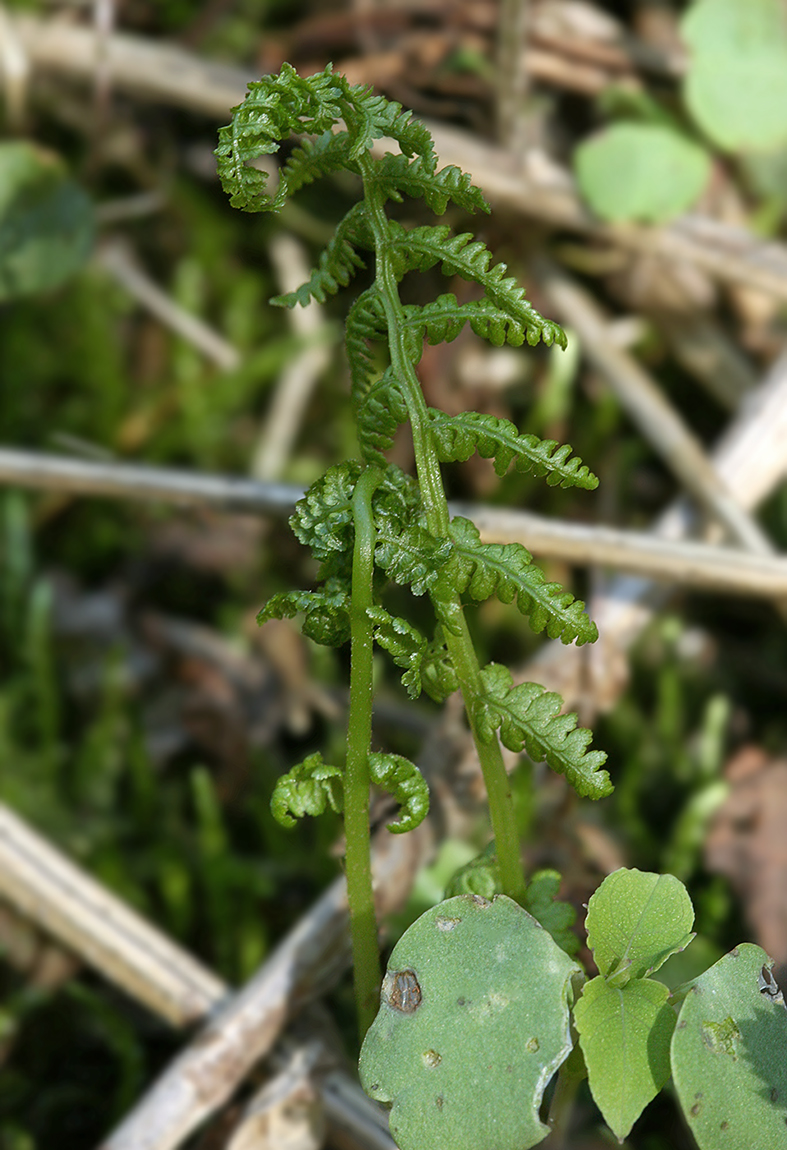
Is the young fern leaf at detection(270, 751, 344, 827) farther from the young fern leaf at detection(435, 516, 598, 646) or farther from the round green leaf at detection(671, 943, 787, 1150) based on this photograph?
the round green leaf at detection(671, 943, 787, 1150)

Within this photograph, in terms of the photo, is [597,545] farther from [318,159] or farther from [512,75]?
[512,75]

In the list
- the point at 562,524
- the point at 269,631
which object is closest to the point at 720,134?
the point at 562,524

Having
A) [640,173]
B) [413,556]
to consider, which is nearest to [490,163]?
[640,173]

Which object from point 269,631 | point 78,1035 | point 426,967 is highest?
point 426,967

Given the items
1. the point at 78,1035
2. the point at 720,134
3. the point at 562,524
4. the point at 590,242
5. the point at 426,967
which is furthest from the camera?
the point at 590,242

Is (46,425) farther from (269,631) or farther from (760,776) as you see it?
(760,776)

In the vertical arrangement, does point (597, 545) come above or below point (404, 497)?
below

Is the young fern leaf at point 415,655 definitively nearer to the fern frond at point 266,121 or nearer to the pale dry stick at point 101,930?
the fern frond at point 266,121
